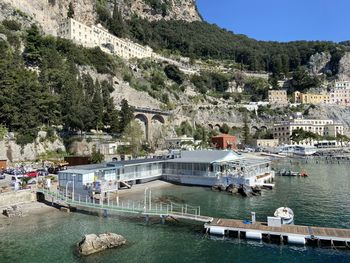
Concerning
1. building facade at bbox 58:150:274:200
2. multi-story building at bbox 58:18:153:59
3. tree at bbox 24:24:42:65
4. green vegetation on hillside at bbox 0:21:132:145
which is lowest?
building facade at bbox 58:150:274:200

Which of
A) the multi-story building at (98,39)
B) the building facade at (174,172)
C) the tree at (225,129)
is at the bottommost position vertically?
the building facade at (174,172)

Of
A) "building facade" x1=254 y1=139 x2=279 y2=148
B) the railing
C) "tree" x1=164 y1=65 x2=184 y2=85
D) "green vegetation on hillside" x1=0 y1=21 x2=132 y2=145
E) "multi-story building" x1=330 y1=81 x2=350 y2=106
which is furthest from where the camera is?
"multi-story building" x1=330 y1=81 x2=350 y2=106

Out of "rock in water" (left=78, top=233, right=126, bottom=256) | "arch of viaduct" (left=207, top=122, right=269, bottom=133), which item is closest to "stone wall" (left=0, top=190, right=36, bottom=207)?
"rock in water" (left=78, top=233, right=126, bottom=256)

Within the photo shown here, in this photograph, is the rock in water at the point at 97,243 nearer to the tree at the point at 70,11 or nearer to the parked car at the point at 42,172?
the parked car at the point at 42,172

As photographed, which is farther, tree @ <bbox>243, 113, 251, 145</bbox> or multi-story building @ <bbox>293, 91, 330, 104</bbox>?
multi-story building @ <bbox>293, 91, 330, 104</bbox>

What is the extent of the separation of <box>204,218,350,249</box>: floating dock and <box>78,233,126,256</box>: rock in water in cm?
791

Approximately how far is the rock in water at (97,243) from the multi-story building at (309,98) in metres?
159

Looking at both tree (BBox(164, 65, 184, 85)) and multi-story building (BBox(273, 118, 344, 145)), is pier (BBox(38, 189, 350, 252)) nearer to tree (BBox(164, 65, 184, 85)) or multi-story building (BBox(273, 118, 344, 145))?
tree (BBox(164, 65, 184, 85))

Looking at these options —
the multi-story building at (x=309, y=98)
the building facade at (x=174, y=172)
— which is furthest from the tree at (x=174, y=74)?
the building facade at (x=174, y=172)

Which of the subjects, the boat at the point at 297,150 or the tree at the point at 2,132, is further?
the boat at the point at 297,150

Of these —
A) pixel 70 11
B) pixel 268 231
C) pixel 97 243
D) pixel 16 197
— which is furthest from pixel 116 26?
pixel 268 231

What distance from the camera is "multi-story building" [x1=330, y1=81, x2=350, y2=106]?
17550 centimetres

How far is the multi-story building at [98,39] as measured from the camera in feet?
373

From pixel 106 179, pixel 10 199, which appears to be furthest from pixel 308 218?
pixel 10 199
